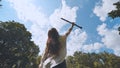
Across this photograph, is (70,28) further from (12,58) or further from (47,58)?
(12,58)

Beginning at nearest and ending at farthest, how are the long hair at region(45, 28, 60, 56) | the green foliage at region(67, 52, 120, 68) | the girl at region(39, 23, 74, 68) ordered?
the girl at region(39, 23, 74, 68)
the long hair at region(45, 28, 60, 56)
the green foliage at region(67, 52, 120, 68)

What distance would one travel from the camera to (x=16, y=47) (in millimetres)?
59438

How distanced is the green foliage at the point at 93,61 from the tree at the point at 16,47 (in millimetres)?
11156

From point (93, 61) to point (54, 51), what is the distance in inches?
2539

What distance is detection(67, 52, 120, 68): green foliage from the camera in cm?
5314

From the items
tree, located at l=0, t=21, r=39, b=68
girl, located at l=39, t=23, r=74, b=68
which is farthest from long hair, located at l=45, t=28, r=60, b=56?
tree, located at l=0, t=21, r=39, b=68

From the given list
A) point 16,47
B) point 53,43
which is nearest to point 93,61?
point 16,47

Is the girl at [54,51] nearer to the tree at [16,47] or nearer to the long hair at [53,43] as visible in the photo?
the long hair at [53,43]

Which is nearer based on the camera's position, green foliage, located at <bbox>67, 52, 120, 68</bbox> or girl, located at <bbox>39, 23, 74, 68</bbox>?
girl, located at <bbox>39, 23, 74, 68</bbox>

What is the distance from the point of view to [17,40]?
201 feet

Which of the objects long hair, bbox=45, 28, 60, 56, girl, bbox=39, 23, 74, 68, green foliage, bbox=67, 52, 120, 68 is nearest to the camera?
girl, bbox=39, 23, 74, 68

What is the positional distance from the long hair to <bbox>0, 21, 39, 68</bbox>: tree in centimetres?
4449

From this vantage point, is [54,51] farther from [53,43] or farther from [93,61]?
[93,61]

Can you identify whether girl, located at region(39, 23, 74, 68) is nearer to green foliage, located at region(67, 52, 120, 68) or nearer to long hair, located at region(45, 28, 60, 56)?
long hair, located at region(45, 28, 60, 56)
